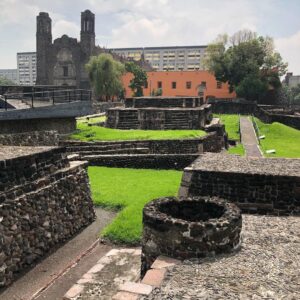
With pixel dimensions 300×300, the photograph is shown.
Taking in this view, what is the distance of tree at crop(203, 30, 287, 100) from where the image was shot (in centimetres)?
4609

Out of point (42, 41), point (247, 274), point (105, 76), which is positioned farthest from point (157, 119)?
point (42, 41)

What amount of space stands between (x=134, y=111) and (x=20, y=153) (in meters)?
15.3

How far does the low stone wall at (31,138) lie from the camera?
14109 mm

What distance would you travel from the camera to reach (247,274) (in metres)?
4.90

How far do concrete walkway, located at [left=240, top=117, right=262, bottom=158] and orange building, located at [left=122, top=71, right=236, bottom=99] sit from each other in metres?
23.8

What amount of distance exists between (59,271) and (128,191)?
179 inches

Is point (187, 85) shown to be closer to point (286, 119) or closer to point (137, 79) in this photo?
point (137, 79)

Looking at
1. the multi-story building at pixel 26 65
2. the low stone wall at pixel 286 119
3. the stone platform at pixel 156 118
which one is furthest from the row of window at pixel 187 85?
the multi-story building at pixel 26 65

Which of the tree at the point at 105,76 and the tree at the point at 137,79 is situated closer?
the tree at the point at 105,76

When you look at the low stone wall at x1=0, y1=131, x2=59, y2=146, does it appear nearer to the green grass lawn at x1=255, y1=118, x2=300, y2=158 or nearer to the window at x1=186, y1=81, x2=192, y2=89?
the green grass lawn at x1=255, y1=118, x2=300, y2=158

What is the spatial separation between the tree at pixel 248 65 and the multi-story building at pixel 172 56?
189ft

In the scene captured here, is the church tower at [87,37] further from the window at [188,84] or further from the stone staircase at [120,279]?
Answer: the stone staircase at [120,279]

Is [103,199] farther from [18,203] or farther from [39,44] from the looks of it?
[39,44]

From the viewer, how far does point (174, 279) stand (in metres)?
4.77
